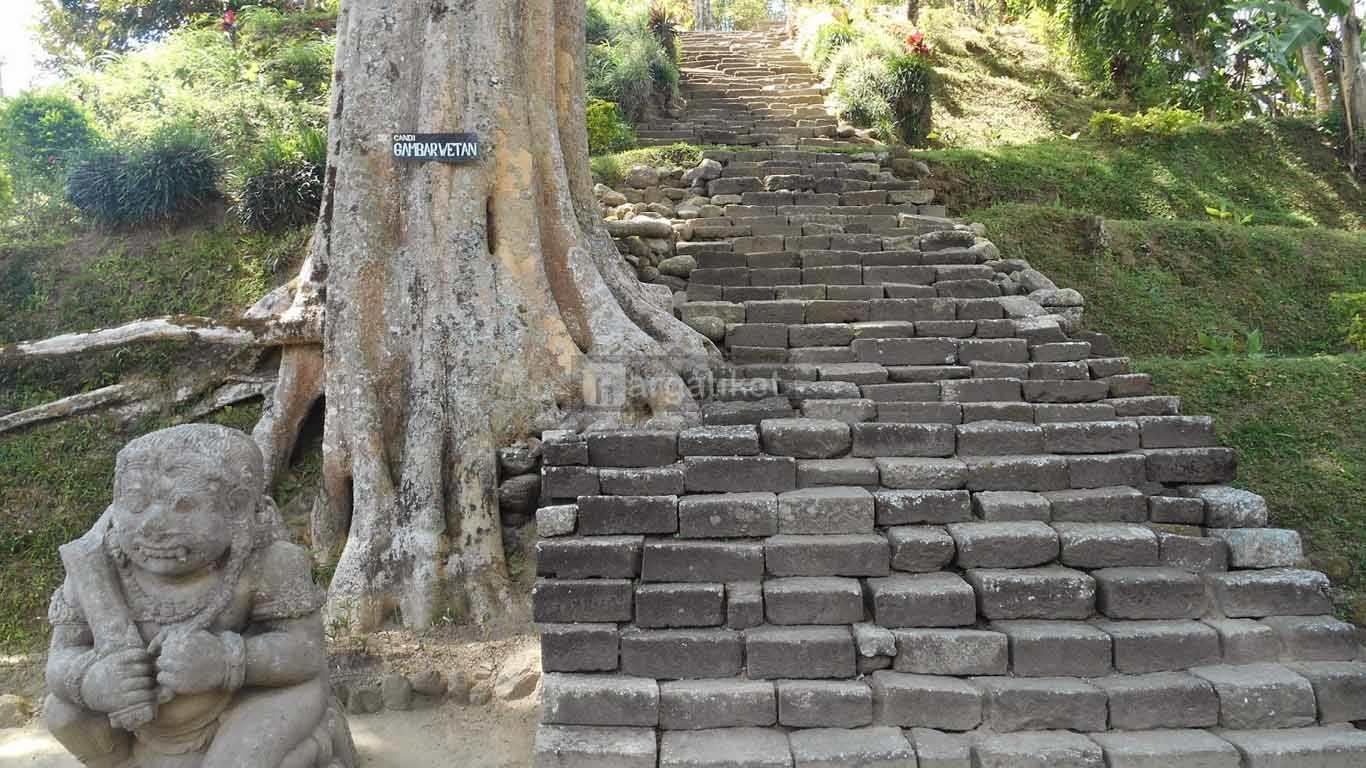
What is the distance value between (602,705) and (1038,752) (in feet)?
5.56

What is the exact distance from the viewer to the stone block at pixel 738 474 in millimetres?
3846

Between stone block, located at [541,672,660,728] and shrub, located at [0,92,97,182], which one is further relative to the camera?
shrub, located at [0,92,97,182]

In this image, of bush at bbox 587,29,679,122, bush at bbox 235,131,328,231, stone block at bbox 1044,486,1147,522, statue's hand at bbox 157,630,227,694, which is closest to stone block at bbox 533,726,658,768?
statue's hand at bbox 157,630,227,694

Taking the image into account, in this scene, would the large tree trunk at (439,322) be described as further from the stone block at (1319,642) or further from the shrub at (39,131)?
the shrub at (39,131)

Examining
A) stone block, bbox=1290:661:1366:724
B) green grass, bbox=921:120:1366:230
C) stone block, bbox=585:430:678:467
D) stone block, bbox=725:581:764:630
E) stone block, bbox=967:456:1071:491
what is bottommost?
stone block, bbox=1290:661:1366:724

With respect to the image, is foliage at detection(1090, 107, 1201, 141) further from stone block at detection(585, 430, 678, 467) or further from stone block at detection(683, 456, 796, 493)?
stone block at detection(585, 430, 678, 467)

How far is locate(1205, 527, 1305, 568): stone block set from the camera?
3.71 meters

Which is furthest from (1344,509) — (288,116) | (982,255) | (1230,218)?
(288,116)

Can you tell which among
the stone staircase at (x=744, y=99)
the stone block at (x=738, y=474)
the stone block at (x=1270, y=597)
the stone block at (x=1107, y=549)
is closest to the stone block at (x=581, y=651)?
the stone block at (x=738, y=474)

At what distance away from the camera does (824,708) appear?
125 inches

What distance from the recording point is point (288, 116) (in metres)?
7.97

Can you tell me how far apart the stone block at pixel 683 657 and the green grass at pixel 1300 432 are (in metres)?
3.04

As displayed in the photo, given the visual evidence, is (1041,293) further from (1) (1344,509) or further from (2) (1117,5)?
(2) (1117,5)

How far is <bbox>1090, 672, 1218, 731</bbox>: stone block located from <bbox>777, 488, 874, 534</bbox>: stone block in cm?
120
